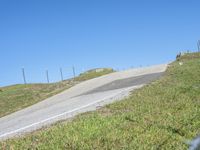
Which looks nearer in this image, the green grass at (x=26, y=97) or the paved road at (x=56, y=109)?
the paved road at (x=56, y=109)

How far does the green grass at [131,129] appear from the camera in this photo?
8.99 metres

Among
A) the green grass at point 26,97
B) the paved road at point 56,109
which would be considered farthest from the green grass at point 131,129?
the green grass at point 26,97

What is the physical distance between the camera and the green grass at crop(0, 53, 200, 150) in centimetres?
899

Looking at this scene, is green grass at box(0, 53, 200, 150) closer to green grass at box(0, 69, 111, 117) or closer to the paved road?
the paved road

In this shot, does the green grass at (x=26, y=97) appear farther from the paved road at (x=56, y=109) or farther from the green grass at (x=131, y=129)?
the green grass at (x=131, y=129)

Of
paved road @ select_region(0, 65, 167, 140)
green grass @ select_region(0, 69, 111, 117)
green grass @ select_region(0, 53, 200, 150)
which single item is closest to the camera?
green grass @ select_region(0, 53, 200, 150)

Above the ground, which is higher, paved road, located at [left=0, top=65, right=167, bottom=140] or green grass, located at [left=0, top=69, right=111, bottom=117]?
paved road, located at [left=0, top=65, right=167, bottom=140]

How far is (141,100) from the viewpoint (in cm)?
1520

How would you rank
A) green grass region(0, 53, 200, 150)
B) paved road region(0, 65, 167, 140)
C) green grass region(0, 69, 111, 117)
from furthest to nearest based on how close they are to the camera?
green grass region(0, 69, 111, 117)
paved road region(0, 65, 167, 140)
green grass region(0, 53, 200, 150)

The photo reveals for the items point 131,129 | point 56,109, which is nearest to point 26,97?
point 56,109

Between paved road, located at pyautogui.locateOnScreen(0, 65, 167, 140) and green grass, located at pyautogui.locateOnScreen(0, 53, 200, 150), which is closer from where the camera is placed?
green grass, located at pyautogui.locateOnScreen(0, 53, 200, 150)

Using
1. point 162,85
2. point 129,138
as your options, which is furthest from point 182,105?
point 162,85

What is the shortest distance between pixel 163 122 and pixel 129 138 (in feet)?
6.15

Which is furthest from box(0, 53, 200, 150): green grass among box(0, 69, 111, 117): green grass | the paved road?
box(0, 69, 111, 117): green grass
